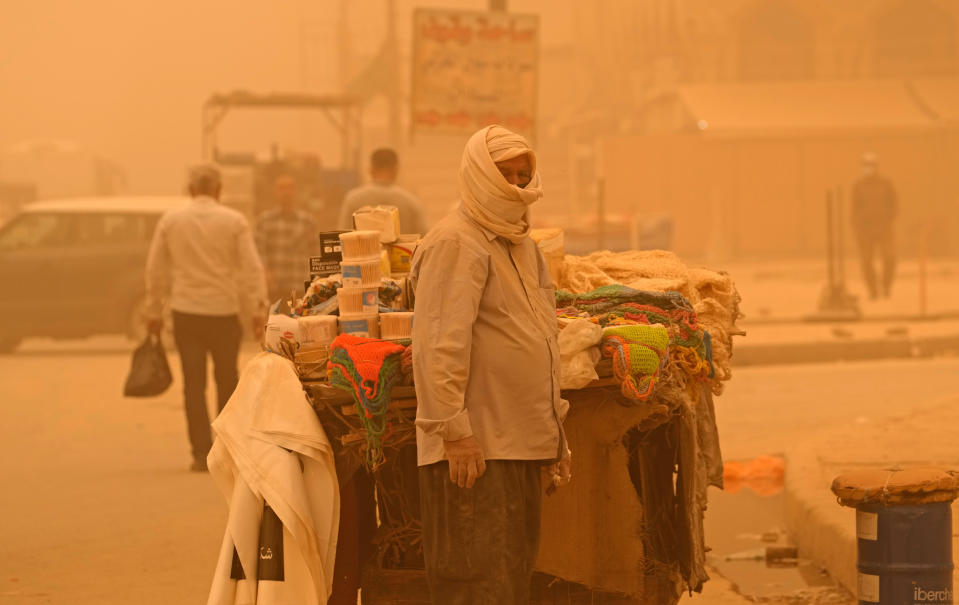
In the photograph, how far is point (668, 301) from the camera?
5.33 meters

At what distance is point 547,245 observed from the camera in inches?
232

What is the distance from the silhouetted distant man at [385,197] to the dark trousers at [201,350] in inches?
39.0

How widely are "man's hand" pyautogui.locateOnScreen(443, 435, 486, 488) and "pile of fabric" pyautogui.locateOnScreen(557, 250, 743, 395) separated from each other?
103 centimetres

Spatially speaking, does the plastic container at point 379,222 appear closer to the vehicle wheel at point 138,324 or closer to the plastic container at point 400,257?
the plastic container at point 400,257

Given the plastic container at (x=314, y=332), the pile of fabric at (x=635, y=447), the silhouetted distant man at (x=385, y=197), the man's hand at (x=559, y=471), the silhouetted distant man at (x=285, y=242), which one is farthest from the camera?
the silhouetted distant man at (x=285, y=242)

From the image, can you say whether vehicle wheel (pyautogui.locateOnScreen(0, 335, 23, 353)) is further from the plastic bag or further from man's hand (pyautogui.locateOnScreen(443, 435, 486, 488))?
man's hand (pyautogui.locateOnScreen(443, 435, 486, 488))

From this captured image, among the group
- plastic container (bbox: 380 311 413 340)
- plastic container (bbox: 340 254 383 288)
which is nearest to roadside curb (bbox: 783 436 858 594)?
plastic container (bbox: 380 311 413 340)

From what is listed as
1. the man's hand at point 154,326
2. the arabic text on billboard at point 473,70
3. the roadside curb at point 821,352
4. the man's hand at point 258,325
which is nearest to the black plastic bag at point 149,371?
the man's hand at point 154,326

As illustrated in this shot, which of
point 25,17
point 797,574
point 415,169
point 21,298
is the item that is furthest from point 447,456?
point 25,17

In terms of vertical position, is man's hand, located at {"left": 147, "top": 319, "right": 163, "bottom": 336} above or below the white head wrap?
below

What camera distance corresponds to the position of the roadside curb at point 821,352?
629 inches

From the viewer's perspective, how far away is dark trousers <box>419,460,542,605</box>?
421 centimetres

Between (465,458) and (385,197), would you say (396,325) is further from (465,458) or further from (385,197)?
(385,197)

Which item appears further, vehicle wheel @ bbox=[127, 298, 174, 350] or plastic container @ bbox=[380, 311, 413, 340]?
vehicle wheel @ bbox=[127, 298, 174, 350]
